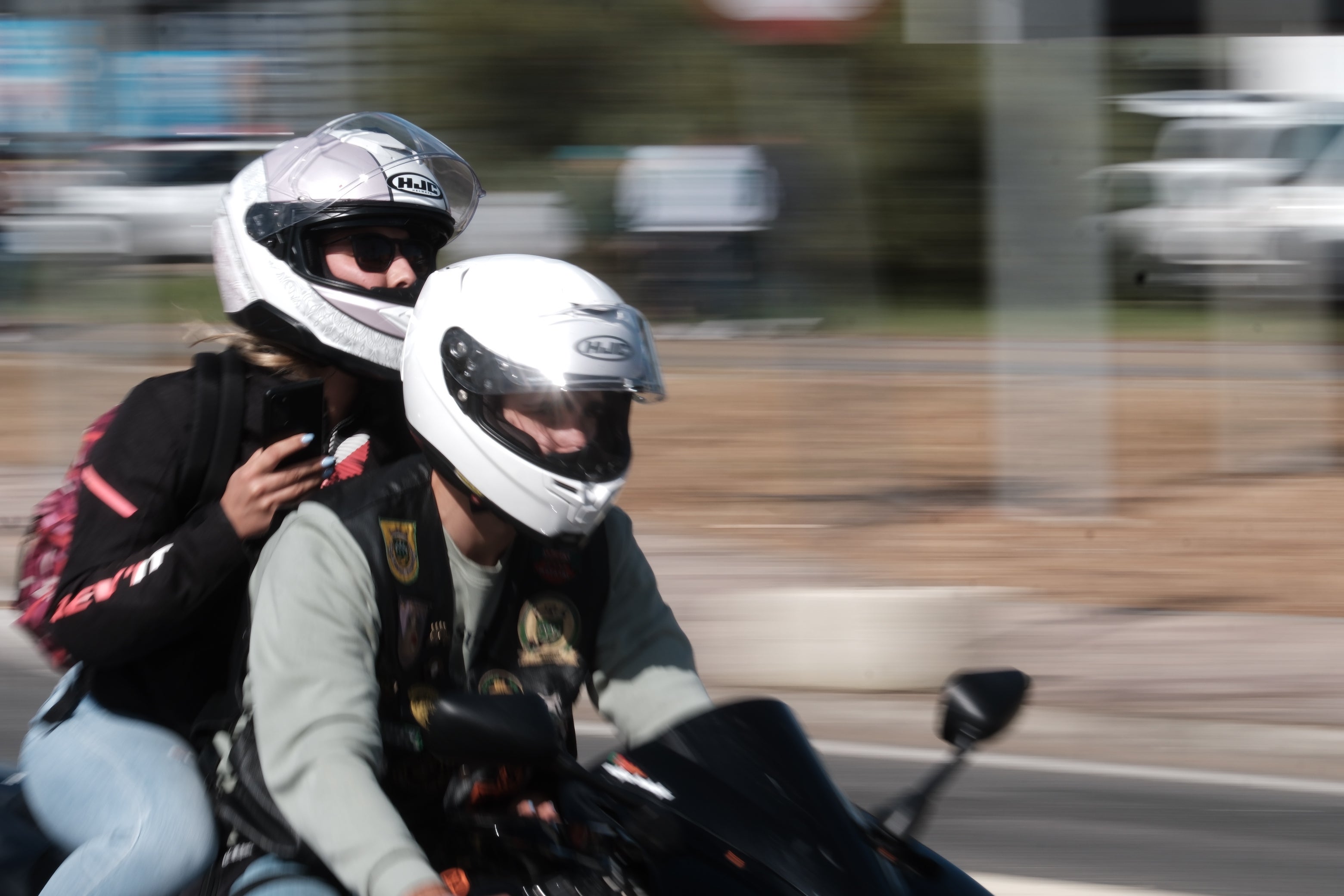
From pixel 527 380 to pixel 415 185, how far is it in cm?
95

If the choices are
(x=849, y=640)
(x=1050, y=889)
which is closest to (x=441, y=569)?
(x=1050, y=889)

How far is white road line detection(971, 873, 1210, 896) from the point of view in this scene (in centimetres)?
453

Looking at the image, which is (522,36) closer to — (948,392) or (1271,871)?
(948,392)

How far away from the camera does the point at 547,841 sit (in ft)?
7.47

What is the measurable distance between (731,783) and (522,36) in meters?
16.9

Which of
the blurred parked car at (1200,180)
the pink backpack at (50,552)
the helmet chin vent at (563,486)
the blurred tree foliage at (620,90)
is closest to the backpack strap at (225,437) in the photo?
the pink backpack at (50,552)

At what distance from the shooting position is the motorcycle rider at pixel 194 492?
255 cm

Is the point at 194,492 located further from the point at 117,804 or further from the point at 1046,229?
the point at 1046,229

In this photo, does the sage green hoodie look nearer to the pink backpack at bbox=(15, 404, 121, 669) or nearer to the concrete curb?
the pink backpack at bbox=(15, 404, 121, 669)

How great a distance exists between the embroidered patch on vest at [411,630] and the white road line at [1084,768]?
3.41 metres

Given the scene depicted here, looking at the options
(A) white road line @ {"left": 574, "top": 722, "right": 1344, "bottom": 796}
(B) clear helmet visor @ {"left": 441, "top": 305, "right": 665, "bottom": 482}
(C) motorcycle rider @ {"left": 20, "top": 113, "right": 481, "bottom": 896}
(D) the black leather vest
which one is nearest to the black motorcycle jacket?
(C) motorcycle rider @ {"left": 20, "top": 113, "right": 481, "bottom": 896}

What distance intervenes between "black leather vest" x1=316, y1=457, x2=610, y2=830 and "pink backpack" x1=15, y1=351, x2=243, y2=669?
10.5 inches

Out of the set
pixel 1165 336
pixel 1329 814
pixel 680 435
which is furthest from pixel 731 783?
pixel 1165 336

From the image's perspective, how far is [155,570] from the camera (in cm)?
256
